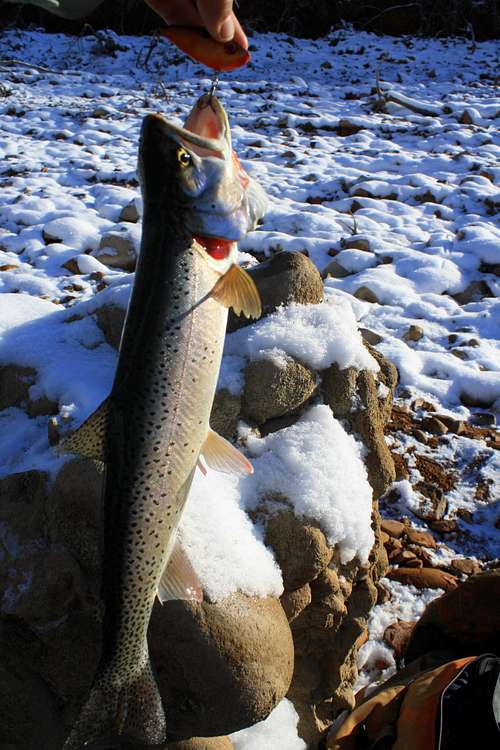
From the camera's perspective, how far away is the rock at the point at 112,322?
A: 328cm

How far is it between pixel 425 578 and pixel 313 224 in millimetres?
4242

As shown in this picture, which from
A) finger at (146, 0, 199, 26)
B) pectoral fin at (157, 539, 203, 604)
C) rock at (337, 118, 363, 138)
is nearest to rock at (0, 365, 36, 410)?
pectoral fin at (157, 539, 203, 604)

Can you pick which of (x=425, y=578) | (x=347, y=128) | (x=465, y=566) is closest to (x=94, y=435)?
(x=425, y=578)

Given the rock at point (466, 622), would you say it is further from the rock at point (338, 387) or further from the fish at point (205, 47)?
the fish at point (205, 47)

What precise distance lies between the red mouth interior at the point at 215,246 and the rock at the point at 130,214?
4.95m

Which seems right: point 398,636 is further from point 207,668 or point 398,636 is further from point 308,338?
point 308,338

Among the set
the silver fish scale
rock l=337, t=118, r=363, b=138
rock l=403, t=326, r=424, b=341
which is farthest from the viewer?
rock l=337, t=118, r=363, b=138

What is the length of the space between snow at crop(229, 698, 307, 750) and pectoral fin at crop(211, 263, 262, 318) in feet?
5.79

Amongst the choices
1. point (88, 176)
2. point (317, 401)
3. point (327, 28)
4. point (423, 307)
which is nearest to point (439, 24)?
point (327, 28)

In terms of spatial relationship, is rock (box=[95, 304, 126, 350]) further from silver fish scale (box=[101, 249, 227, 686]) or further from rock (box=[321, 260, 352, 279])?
rock (box=[321, 260, 352, 279])

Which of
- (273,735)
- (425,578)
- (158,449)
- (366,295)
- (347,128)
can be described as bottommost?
(273,735)

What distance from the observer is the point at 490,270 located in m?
6.07

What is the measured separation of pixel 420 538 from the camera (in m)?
3.55

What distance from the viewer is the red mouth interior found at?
1969 mm
